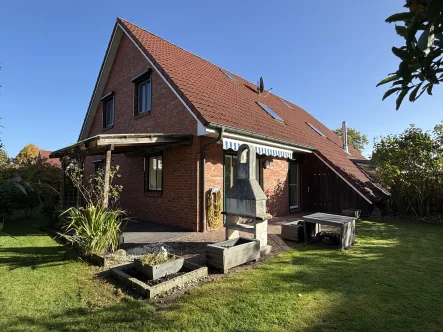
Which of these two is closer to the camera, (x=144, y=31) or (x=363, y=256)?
(x=363, y=256)

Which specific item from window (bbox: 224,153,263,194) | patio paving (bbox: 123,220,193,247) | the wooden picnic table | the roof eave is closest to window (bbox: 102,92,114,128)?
patio paving (bbox: 123,220,193,247)

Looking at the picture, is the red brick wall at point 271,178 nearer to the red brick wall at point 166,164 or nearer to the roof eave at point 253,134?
the red brick wall at point 166,164

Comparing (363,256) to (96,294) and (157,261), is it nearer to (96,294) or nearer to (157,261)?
(157,261)

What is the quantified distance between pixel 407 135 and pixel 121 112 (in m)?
16.4

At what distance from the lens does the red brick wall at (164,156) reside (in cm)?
1008

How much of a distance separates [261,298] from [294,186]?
11.3 m

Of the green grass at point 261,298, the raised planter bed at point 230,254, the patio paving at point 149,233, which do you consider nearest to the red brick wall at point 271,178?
the patio paving at point 149,233

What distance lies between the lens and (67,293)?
4.83 meters

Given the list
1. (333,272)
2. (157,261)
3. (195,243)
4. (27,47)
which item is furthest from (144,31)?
(333,272)

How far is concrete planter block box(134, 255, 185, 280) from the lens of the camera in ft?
17.0

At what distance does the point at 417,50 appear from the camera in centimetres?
160

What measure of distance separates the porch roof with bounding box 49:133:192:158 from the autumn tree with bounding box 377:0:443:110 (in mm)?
7266

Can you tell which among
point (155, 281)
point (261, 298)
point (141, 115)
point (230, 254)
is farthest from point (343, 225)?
point (141, 115)

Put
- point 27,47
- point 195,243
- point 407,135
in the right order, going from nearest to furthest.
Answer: point 195,243
point 27,47
point 407,135
